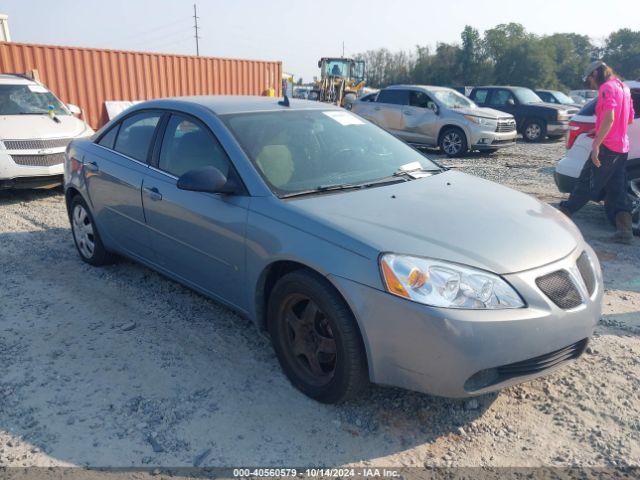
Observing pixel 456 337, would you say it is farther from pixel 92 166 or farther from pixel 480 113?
pixel 480 113

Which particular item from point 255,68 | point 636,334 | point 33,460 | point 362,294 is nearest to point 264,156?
point 362,294

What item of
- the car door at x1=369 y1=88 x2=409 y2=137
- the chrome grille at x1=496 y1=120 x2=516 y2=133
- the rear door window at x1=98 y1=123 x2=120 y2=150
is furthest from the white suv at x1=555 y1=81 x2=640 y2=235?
the car door at x1=369 y1=88 x2=409 y2=137

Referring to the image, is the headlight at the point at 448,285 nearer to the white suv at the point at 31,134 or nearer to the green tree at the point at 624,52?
the white suv at the point at 31,134

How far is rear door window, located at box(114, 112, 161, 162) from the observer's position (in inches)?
159

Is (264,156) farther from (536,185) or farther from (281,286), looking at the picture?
(536,185)

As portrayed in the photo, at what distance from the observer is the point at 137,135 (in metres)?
4.20

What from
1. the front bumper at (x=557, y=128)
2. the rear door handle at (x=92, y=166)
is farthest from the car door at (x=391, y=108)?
the rear door handle at (x=92, y=166)

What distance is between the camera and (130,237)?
4195 millimetres

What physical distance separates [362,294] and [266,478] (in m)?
0.95

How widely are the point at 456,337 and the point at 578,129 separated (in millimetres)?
5080

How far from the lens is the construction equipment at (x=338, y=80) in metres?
23.5

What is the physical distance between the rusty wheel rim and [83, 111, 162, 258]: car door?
5.28 feet

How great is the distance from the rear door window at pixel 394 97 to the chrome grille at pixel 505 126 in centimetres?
239

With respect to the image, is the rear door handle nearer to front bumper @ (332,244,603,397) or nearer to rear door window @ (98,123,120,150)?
rear door window @ (98,123,120,150)
